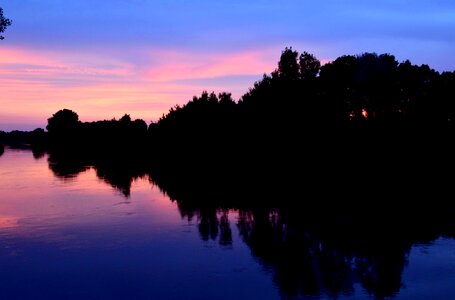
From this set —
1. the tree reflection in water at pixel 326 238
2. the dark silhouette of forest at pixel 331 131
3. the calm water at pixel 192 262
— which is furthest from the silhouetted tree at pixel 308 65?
the calm water at pixel 192 262

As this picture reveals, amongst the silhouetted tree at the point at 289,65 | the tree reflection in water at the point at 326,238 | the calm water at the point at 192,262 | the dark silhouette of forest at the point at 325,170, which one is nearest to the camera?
the calm water at the point at 192,262

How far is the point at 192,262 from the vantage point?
20516 mm

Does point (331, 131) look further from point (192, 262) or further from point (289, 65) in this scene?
point (192, 262)

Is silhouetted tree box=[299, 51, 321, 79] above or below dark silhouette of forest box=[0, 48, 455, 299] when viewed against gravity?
above

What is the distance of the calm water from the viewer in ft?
55.7

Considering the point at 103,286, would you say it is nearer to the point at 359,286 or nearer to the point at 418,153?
the point at 359,286

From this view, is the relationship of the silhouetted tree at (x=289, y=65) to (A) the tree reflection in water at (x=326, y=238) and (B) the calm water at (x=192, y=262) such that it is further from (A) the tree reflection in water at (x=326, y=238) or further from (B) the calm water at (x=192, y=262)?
(B) the calm water at (x=192, y=262)

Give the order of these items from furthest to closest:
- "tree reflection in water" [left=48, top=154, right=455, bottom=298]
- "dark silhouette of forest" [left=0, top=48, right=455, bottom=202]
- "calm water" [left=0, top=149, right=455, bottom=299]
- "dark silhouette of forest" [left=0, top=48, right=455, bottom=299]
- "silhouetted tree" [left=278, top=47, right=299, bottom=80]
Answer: "silhouetted tree" [left=278, top=47, right=299, bottom=80]
"dark silhouette of forest" [left=0, top=48, right=455, bottom=202]
"dark silhouette of forest" [left=0, top=48, right=455, bottom=299]
"tree reflection in water" [left=48, top=154, right=455, bottom=298]
"calm water" [left=0, top=149, right=455, bottom=299]

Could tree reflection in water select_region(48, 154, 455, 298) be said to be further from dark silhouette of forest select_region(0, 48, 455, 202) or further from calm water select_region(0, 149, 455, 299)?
dark silhouette of forest select_region(0, 48, 455, 202)

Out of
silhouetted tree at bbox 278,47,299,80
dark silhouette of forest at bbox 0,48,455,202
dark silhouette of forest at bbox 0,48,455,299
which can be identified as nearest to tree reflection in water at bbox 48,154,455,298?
dark silhouette of forest at bbox 0,48,455,299

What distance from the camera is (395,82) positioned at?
68.2 metres

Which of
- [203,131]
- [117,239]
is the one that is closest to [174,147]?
[203,131]

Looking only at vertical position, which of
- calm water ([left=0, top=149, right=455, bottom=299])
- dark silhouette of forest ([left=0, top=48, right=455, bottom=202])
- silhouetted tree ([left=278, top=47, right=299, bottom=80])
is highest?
silhouetted tree ([left=278, top=47, right=299, bottom=80])

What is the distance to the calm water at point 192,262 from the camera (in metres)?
17.0
